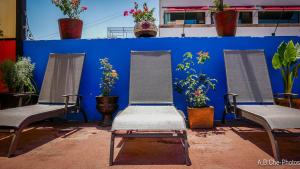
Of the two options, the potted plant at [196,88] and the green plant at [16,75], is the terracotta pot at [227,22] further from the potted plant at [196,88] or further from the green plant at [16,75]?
the green plant at [16,75]

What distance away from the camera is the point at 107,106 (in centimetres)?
442

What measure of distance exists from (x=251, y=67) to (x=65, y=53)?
3554 mm

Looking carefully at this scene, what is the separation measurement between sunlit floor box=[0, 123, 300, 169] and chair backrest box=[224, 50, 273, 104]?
59 cm

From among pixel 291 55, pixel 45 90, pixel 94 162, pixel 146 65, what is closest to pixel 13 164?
pixel 94 162

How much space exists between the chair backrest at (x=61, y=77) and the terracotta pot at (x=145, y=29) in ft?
4.15

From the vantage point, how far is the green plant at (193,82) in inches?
172

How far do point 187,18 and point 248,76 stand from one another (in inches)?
468

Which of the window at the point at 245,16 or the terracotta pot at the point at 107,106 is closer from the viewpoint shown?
the terracotta pot at the point at 107,106

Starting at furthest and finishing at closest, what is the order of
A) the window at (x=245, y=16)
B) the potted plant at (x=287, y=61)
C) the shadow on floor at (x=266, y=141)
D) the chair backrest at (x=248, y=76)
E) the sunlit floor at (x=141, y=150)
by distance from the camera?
the window at (x=245, y=16) < the potted plant at (x=287, y=61) < the chair backrest at (x=248, y=76) < the shadow on floor at (x=266, y=141) < the sunlit floor at (x=141, y=150)

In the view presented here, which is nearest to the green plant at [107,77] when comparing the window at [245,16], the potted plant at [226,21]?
the potted plant at [226,21]

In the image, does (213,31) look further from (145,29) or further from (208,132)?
(208,132)

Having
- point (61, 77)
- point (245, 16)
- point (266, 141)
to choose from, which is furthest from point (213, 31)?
point (266, 141)

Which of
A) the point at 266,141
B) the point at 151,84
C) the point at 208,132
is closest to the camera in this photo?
the point at 266,141

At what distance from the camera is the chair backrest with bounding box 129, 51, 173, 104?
401 cm
